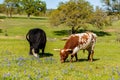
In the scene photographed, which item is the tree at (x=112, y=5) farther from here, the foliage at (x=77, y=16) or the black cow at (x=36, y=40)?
the black cow at (x=36, y=40)

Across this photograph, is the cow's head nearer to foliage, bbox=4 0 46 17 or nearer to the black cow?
the black cow

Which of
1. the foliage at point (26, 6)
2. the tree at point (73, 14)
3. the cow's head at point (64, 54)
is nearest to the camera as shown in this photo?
the cow's head at point (64, 54)

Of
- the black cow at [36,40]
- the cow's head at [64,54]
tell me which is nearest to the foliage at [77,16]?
the black cow at [36,40]

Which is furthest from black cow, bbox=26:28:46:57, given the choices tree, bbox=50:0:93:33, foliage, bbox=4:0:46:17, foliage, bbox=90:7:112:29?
foliage, bbox=4:0:46:17

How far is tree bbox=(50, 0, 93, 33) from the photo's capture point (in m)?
73.2

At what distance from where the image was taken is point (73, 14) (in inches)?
2899

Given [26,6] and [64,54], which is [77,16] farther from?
[26,6]

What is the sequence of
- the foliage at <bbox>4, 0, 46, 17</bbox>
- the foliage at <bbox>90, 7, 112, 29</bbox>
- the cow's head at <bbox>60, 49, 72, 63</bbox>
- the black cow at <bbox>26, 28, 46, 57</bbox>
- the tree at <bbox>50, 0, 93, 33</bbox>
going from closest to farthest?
1. the cow's head at <bbox>60, 49, 72, 63</bbox>
2. the black cow at <bbox>26, 28, 46, 57</bbox>
3. the tree at <bbox>50, 0, 93, 33</bbox>
4. the foliage at <bbox>90, 7, 112, 29</bbox>
5. the foliage at <bbox>4, 0, 46, 17</bbox>

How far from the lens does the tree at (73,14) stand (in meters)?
73.2

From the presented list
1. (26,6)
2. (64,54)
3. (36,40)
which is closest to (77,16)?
(36,40)

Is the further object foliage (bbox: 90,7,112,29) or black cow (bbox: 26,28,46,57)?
foliage (bbox: 90,7,112,29)

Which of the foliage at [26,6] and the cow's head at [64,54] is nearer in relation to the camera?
the cow's head at [64,54]

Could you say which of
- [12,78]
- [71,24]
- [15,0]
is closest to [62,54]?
[12,78]

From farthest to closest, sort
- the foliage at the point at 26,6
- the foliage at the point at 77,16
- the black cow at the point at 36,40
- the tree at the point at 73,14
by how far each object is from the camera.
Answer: the foliage at the point at 26,6 → the foliage at the point at 77,16 → the tree at the point at 73,14 → the black cow at the point at 36,40
